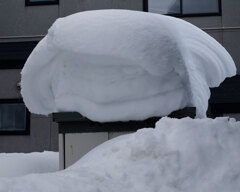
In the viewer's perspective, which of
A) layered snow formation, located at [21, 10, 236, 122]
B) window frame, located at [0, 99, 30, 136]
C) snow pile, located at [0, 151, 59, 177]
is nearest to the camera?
layered snow formation, located at [21, 10, 236, 122]

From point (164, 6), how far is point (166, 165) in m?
11.0

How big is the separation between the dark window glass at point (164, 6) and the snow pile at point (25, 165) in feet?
27.4

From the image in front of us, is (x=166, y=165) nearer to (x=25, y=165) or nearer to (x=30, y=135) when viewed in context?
(x=25, y=165)

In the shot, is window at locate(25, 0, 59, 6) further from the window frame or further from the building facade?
the window frame

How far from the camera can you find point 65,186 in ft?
9.27

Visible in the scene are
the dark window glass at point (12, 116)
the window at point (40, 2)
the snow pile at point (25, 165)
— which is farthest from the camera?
the window at point (40, 2)

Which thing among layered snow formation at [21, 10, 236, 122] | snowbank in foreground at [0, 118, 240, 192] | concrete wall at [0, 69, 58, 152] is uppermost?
layered snow formation at [21, 10, 236, 122]

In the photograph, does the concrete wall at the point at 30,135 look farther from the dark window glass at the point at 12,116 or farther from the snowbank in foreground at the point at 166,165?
the snowbank in foreground at the point at 166,165

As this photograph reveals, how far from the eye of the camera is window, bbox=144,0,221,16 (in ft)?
44.4

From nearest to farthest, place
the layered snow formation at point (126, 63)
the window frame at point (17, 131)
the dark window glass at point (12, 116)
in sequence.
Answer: the layered snow formation at point (126, 63) < the window frame at point (17, 131) < the dark window glass at point (12, 116)

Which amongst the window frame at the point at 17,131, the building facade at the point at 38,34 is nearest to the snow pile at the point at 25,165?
the building facade at the point at 38,34

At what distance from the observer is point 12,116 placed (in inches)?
549

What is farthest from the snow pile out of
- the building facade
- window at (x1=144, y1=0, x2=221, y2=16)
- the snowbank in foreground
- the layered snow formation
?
window at (x1=144, y1=0, x2=221, y2=16)

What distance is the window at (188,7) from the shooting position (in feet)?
44.4
